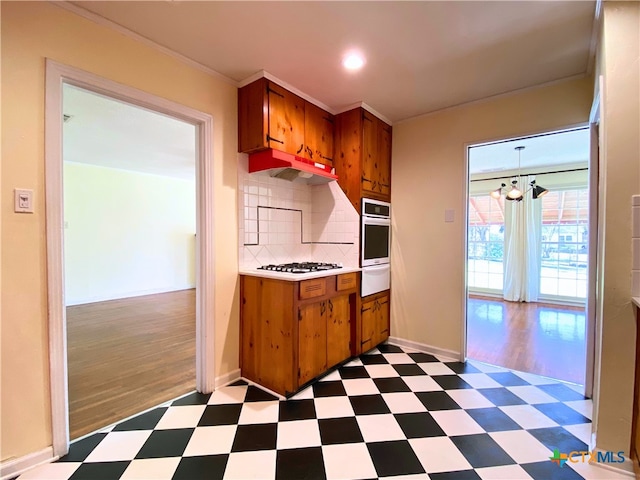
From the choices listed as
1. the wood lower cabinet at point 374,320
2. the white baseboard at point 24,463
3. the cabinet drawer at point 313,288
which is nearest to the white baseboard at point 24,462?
the white baseboard at point 24,463

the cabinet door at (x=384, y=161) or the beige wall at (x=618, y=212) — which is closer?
the beige wall at (x=618, y=212)

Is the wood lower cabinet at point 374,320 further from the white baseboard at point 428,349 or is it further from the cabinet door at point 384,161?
the cabinet door at point 384,161

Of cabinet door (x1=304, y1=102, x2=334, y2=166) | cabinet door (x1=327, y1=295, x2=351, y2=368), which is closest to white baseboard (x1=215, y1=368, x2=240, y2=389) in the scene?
cabinet door (x1=327, y1=295, x2=351, y2=368)

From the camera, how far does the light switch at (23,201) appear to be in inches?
55.8

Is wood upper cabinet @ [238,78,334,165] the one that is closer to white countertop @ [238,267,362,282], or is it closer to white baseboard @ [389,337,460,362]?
white countertop @ [238,267,362,282]

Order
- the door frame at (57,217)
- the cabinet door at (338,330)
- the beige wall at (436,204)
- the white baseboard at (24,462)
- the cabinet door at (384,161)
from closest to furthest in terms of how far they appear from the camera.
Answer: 1. the white baseboard at (24,462)
2. the door frame at (57,217)
3. the cabinet door at (338,330)
4. the beige wall at (436,204)
5. the cabinet door at (384,161)

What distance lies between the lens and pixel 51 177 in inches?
59.6

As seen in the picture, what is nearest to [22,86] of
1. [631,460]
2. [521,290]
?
[631,460]

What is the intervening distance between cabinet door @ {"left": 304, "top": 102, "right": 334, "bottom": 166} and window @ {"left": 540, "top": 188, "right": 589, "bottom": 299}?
4.97m

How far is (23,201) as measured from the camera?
1.44 metres

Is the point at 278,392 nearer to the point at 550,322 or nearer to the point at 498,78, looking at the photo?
the point at 498,78

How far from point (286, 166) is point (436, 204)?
5.32ft

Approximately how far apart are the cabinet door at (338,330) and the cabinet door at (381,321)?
419 mm

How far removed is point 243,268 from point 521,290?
5562 mm
